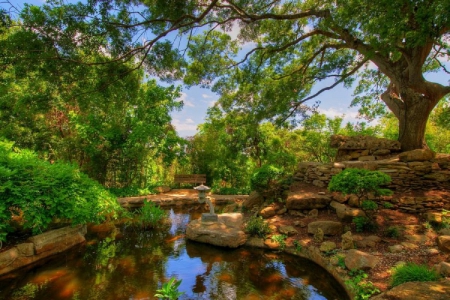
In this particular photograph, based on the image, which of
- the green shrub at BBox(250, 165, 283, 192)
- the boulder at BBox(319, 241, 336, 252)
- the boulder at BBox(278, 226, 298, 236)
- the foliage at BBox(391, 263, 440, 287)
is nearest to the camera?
the foliage at BBox(391, 263, 440, 287)

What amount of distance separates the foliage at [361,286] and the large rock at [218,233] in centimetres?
229

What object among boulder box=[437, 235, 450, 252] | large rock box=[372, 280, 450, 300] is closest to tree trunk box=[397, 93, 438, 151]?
boulder box=[437, 235, 450, 252]

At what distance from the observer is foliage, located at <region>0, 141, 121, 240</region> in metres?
3.95

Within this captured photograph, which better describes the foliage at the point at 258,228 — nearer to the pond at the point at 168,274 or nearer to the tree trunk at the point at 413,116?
the pond at the point at 168,274

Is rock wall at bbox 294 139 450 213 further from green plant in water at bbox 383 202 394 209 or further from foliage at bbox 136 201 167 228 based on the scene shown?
foliage at bbox 136 201 167 228

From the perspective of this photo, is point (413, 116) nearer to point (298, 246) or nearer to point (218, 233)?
point (298, 246)

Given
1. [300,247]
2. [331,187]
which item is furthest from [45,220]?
[331,187]

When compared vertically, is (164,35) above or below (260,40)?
below

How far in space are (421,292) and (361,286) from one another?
81cm

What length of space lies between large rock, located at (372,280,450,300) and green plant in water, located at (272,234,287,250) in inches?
95.9

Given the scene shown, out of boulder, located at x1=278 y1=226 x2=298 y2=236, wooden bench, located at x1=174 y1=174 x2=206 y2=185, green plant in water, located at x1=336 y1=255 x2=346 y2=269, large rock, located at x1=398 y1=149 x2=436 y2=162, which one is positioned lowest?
green plant in water, located at x1=336 y1=255 x2=346 y2=269

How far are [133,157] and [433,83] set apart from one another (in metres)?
10.7

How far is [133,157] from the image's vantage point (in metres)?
10.8

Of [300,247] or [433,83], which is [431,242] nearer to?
[300,247]
